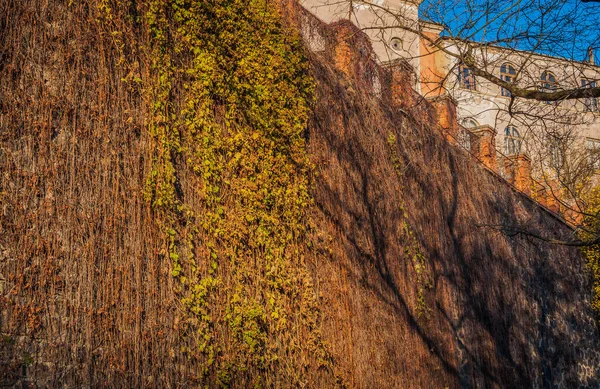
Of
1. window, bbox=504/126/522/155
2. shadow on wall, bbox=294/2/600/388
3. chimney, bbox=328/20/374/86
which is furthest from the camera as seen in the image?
window, bbox=504/126/522/155

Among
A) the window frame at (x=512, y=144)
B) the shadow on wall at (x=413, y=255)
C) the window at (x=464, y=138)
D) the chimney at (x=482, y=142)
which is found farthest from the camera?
the chimney at (x=482, y=142)

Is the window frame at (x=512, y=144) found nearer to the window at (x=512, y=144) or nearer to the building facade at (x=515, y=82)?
the window at (x=512, y=144)

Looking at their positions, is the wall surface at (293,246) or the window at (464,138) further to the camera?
the window at (464,138)

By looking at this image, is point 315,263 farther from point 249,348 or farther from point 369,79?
point 369,79

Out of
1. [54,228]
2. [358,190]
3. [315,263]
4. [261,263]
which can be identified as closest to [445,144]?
[358,190]

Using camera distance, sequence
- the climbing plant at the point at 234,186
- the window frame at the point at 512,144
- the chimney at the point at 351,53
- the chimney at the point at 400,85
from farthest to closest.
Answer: the window frame at the point at 512,144
the chimney at the point at 400,85
the chimney at the point at 351,53
the climbing plant at the point at 234,186

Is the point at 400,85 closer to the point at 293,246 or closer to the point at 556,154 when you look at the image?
the point at 556,154

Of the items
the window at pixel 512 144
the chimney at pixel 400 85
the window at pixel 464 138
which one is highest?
the window at pixel 512 144

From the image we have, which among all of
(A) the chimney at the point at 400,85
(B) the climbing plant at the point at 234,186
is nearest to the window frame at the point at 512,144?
(A) the chimney at the point at 400,85

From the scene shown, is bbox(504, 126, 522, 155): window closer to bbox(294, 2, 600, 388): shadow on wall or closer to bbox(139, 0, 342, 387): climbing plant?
bbox(294, 2, 600, 388): shadow on wall

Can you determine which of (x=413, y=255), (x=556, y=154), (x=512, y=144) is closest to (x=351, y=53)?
(x=413, y=255)

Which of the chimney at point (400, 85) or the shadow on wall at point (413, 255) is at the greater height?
the chimney at point (400, 85)

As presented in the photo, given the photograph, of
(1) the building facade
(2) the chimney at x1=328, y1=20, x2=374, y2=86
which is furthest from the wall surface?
(1) the building facade

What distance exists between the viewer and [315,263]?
754 centimetres
